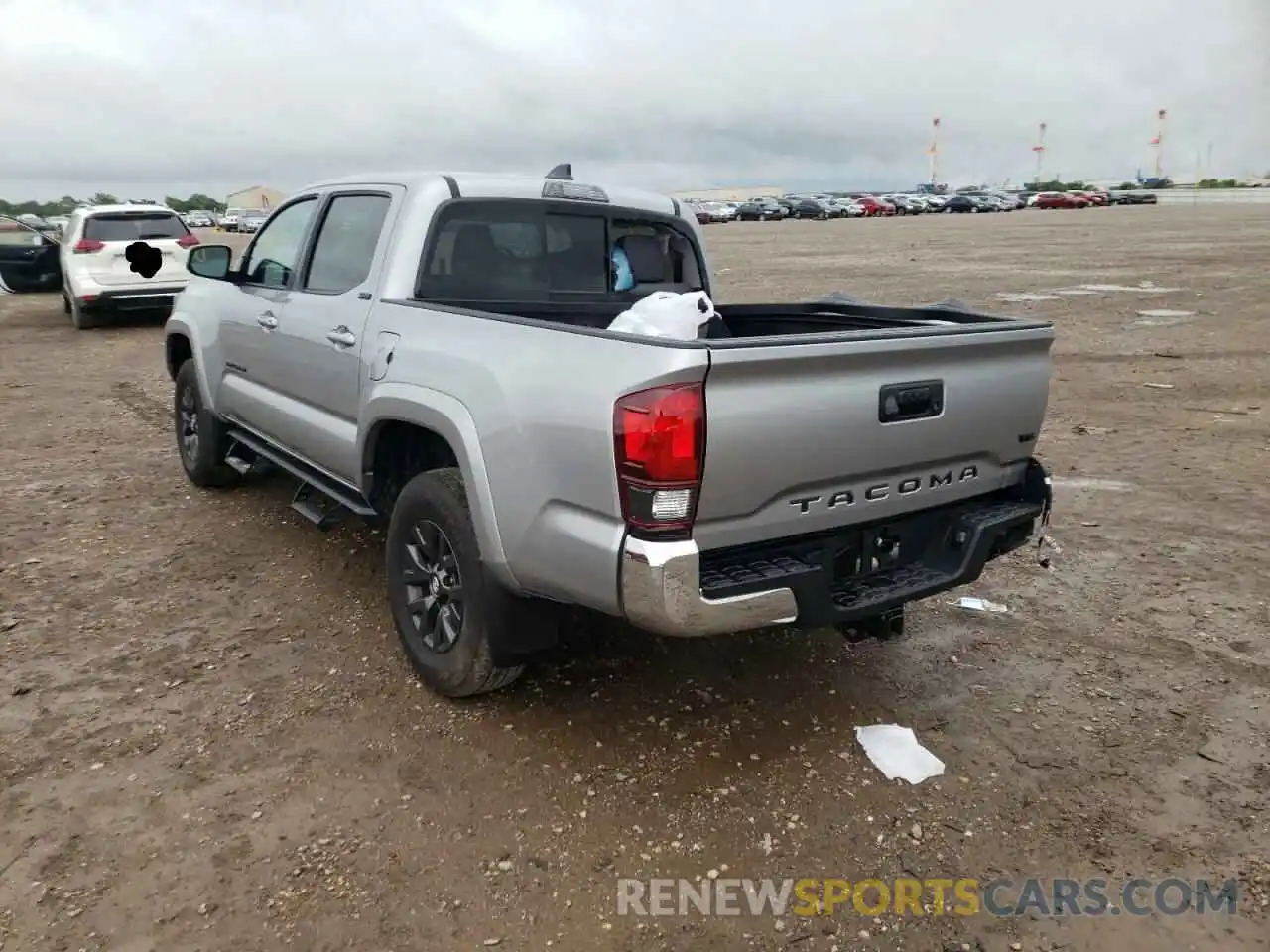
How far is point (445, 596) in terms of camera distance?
11.9 feet

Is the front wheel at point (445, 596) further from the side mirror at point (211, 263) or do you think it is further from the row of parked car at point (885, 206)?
the row of parked car at point (885, 206)

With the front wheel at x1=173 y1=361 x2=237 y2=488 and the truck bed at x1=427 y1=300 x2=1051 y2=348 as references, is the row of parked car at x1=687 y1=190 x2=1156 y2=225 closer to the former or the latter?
the front wheel at x1=173 y1=361 x2=237 y2=488

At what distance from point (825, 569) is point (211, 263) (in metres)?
4.00

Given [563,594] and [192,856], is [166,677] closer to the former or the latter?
[192,856]

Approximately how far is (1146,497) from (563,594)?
14.8 feet

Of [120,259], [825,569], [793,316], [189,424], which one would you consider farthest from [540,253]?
[120,259]

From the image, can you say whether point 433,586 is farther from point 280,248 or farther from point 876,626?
point 280,248

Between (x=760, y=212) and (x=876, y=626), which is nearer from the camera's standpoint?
(x=876, y=626)

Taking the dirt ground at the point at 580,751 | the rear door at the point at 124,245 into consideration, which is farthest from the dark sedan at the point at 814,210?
the dirt ground at the point at 580,751

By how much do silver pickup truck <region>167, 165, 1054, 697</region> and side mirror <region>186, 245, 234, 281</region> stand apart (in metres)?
0.53

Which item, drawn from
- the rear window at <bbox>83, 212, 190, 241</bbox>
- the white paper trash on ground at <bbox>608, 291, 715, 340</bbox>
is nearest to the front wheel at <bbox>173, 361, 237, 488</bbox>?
the white paper trash on ground at <bbox>608, 291, 715, 340</bbox>

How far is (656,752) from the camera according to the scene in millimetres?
3375

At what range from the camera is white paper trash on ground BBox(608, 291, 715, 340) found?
3.53 meters

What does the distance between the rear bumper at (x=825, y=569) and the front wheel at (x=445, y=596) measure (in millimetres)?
714
